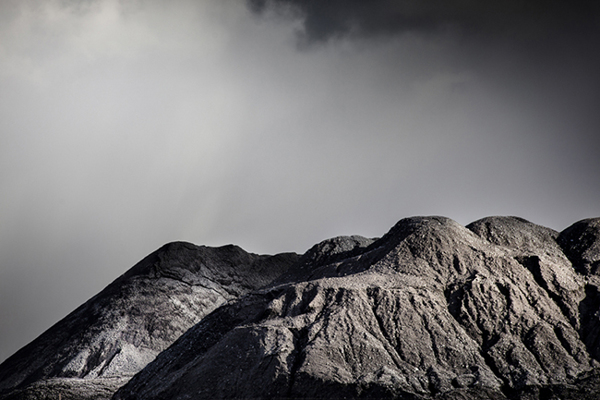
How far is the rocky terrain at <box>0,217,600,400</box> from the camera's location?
14.7 metres

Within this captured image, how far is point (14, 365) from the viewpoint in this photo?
96.3 ft

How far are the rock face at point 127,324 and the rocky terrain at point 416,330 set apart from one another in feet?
1.08

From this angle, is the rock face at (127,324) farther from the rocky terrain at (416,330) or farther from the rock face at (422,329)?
the rock face at (422,329)

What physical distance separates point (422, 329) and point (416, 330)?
21cm

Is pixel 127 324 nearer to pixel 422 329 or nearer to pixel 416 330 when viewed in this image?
pixel 416 330

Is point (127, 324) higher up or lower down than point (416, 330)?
higher up

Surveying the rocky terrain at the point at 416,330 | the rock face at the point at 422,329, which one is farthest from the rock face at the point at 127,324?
the rock face at the point at 422,329

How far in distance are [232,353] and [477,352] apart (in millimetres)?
7387

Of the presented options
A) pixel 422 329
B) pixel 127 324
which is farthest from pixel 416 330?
pixel 127 324

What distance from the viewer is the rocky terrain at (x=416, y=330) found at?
14688 mm

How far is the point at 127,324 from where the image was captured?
96.5ft

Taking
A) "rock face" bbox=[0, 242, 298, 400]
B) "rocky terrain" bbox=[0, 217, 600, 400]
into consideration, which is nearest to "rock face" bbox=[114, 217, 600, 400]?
"rocky terrain" bbox=[0, 217, 600, 400]

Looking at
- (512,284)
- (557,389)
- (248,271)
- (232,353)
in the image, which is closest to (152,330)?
(248,271)

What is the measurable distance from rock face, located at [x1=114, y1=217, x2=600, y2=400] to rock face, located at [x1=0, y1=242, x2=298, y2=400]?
7783 millimetres
